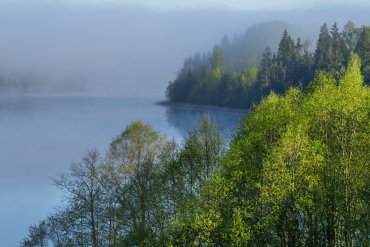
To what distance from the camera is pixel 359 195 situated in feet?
84.8

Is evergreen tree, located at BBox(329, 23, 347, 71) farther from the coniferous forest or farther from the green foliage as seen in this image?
the green foliage

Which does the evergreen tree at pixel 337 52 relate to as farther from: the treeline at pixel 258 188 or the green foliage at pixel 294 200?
the green foliage at pixel 294 200

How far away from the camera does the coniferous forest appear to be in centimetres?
2559

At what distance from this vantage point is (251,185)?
28.9 m

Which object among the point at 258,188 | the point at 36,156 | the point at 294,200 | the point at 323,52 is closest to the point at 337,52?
the point at 323,52

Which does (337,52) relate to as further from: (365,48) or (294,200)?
(294,200)

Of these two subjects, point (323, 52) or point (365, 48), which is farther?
point (323, 52)

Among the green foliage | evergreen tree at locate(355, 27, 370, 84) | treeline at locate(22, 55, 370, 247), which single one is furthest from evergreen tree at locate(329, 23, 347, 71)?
the green foliage

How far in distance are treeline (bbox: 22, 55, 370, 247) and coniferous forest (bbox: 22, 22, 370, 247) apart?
88 mm

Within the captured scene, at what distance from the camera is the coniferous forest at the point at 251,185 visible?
25.6 metres

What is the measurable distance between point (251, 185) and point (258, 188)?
49 centimetres

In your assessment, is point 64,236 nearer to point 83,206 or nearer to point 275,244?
point 83,206

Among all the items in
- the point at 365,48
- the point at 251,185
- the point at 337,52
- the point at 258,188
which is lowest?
the point at 258,188

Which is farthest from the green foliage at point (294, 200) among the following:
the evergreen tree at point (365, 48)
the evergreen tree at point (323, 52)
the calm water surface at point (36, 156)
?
the evergreen tree at point (323, 52)
